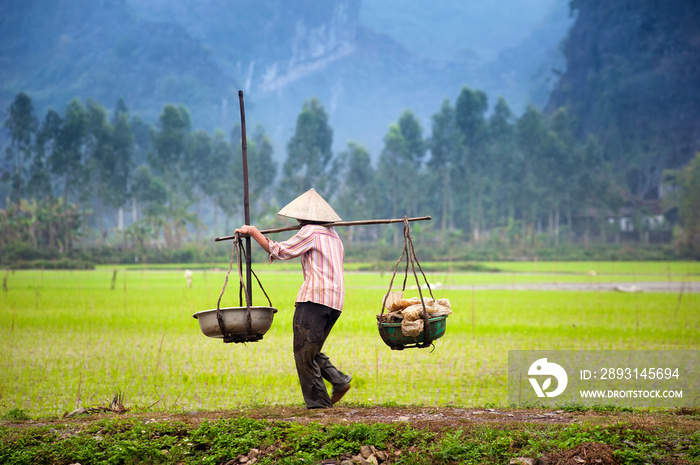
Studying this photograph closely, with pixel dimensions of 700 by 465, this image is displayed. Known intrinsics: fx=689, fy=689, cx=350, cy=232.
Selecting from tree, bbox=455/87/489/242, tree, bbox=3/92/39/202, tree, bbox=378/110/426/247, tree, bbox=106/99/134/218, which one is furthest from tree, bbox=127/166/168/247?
tree, bbox=455/87/489/242

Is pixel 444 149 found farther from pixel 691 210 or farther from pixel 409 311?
pixel 409 311

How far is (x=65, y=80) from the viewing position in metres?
115

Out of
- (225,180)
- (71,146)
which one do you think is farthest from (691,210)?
(71,146)

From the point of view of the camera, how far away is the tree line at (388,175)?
56.5m

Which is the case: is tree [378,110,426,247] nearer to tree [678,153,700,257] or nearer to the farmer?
tree [678,153,700,257]

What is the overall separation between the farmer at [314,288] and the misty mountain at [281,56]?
106192mm

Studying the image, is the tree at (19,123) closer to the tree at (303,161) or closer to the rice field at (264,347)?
the tree at (303,161)

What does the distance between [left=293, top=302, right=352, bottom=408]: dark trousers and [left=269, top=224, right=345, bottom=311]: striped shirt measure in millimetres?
81

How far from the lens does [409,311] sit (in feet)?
16.7

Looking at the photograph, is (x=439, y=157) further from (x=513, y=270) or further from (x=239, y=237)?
(x=239, y=237)

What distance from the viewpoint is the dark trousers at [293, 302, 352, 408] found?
5.17 meters

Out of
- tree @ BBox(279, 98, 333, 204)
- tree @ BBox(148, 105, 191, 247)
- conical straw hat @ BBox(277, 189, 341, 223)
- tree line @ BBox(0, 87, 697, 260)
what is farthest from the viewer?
tree @ BBox(279, 98, 333, 204)

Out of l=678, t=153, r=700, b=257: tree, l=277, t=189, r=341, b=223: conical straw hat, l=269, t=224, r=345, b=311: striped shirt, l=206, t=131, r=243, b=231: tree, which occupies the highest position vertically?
l=206, t=131, r=243, b=231: tree

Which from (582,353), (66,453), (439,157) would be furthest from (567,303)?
(439,157)
